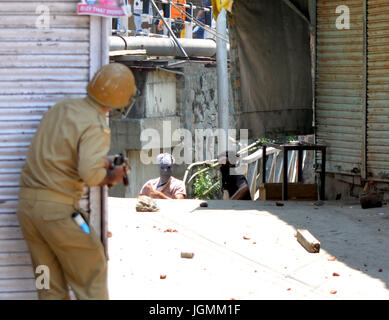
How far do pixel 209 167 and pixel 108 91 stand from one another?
1287 cm

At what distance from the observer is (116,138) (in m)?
16.3

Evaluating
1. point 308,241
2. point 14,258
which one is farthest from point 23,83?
point 308,241

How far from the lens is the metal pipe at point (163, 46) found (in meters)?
16.2

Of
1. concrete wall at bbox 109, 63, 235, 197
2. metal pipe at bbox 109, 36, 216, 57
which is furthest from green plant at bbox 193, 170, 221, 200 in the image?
metal pipe at bbox 109, 36, 216, 57

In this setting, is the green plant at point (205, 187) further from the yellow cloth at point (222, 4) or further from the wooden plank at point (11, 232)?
the wooden plank at point (11, 232)

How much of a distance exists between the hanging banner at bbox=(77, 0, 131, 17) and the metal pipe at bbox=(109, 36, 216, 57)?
34.4ft

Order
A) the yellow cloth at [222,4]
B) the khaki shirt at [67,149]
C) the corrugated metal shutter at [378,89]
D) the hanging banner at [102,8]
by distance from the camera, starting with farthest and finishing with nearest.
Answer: the yellow cloth at [222,4] → the corrugated metal shutter at [378,89] → the hanging banner at [102,8] → the khaki shirt at [67,149]

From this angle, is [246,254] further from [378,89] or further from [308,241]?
[378,89]

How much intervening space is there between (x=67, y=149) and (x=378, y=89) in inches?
267

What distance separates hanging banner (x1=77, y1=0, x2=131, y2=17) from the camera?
192 inches

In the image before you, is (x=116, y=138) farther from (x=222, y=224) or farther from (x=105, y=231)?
(x=105, y=231)

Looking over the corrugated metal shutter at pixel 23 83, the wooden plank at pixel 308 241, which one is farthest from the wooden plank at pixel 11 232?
A: the wooden plank at pixel 308 241

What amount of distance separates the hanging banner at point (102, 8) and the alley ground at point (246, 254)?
2107 millimetres

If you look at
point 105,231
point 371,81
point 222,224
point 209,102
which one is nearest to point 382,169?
point 371,81
